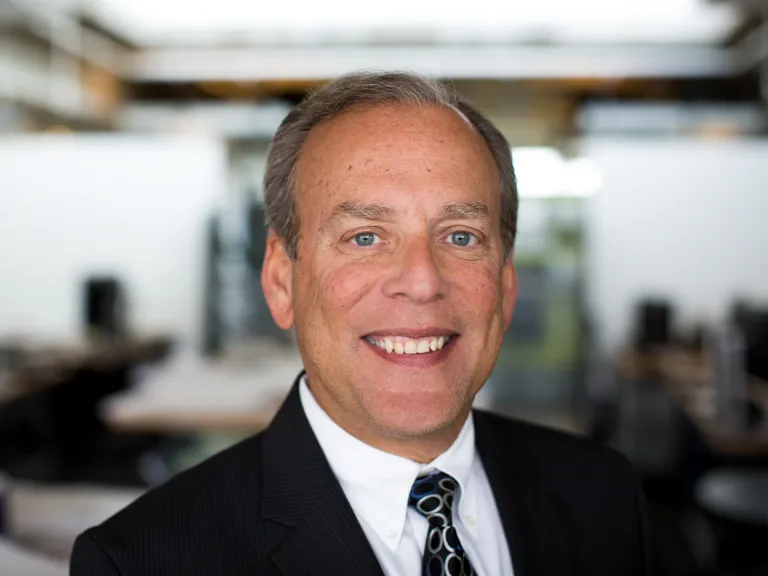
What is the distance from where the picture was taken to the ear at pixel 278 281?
1.50m

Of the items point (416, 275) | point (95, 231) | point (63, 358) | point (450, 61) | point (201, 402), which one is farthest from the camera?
point (450, 61)

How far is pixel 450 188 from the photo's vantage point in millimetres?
1307

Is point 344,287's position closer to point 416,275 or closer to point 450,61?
point 416,275

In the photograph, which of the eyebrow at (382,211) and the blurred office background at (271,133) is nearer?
the eyebrow at (382,211)

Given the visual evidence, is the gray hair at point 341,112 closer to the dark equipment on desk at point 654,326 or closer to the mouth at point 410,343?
the mouth at point 410,343

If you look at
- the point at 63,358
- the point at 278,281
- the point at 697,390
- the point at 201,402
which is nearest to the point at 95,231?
the point at 63,358

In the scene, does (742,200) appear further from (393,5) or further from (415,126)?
(415,126)

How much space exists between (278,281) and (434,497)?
48cm

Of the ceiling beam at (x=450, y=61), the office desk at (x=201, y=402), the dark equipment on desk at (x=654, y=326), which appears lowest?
the office desk at (x=201, y=402)

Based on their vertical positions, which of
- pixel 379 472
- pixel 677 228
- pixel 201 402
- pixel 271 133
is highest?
pixel 271 133

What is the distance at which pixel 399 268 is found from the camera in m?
1.27

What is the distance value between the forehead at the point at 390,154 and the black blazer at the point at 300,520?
0.40m

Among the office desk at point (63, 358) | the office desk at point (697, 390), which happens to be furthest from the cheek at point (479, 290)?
the office desk at point (63, 358)

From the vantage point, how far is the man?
4.17 ft
